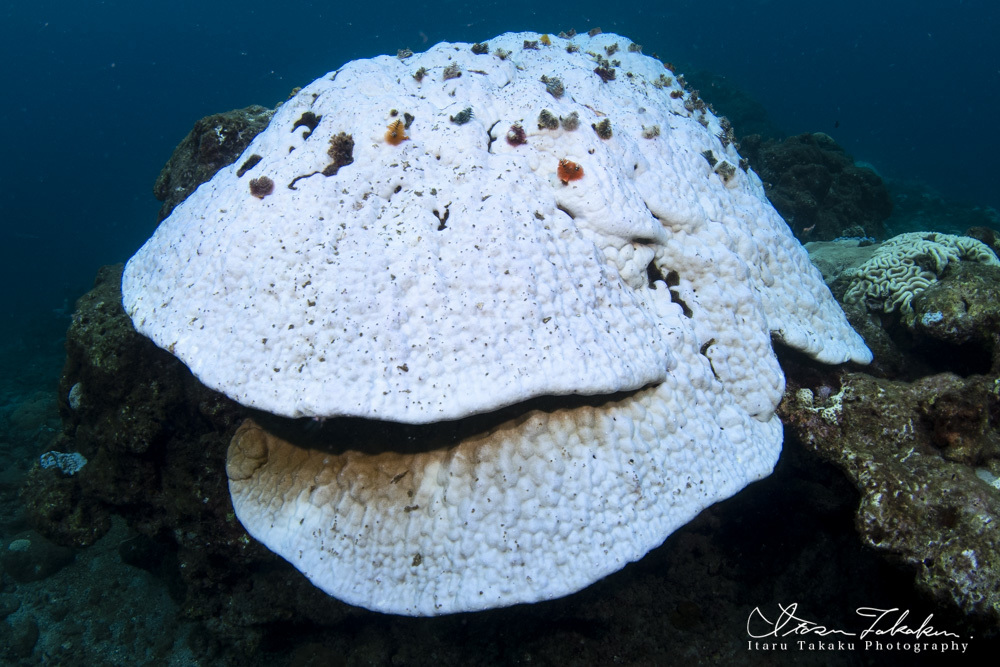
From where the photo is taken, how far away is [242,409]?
3.76 metres

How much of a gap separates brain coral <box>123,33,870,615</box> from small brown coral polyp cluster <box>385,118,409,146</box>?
0.05 m

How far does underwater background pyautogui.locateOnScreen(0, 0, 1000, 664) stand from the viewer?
1329 inches

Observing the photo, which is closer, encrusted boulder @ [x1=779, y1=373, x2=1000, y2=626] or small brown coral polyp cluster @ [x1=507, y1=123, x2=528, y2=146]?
encrusted boulder @ [x1=779, y1=373, x2=1000, y2=626]

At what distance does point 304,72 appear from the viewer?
83.0 meters

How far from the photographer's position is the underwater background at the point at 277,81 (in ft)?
111

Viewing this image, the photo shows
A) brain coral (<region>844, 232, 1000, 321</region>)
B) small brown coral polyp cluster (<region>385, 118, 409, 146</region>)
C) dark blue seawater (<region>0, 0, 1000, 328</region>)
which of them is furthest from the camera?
dark blue seawater (<region>0, 0, 1000, 328</region>)

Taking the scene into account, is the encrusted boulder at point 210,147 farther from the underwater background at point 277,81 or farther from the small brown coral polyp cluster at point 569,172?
the underwater background at point 277,81

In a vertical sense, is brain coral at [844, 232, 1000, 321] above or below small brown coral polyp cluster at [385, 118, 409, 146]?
below

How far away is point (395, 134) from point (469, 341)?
5.42 feet

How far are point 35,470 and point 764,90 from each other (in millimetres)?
71097

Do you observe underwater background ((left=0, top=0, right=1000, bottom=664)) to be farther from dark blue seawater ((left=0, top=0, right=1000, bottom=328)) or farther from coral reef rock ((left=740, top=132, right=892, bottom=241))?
coral reef rock ((left=740, top=132, right=892, bottom=241))

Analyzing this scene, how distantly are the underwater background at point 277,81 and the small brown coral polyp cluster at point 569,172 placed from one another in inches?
580

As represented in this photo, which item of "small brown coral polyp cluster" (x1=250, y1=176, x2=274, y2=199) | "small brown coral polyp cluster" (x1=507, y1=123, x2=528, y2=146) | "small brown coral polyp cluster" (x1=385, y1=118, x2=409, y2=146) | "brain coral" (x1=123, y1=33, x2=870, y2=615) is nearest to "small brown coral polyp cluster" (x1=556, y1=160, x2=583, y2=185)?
"brain coral" (x1=123, y1=33, x2=870, y2=615)

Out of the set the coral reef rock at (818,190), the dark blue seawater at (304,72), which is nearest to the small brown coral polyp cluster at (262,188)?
the coral reef rock at (818,190)
